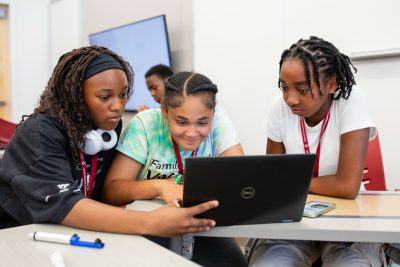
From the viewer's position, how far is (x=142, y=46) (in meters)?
3.86

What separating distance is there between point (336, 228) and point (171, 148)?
24.7 inches

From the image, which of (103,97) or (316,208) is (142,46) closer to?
(103,97)

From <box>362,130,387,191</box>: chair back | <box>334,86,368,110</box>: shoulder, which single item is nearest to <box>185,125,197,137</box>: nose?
<box>334,86,368,110</box>: shoulder

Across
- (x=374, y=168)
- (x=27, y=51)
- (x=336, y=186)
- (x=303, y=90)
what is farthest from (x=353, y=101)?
(x=27, y=51)

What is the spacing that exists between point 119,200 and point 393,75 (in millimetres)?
1784

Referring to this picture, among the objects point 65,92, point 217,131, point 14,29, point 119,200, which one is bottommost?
point 119,200

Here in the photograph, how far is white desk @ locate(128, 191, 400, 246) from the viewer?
3.08ft

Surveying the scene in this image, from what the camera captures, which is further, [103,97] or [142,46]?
[142,46]

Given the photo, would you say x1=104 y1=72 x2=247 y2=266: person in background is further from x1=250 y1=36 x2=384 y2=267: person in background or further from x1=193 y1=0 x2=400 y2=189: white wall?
x1=193 y1=0 x2=400 y2=189: white wall

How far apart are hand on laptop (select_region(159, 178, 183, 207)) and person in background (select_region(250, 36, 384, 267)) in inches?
12.6

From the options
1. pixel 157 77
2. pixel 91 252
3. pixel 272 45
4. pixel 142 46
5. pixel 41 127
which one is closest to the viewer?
pixel 91 252

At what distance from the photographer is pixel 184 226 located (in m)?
0.95

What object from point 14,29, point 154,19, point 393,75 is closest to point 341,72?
point 393,75

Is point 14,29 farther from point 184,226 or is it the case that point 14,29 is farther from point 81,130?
point 184,226
